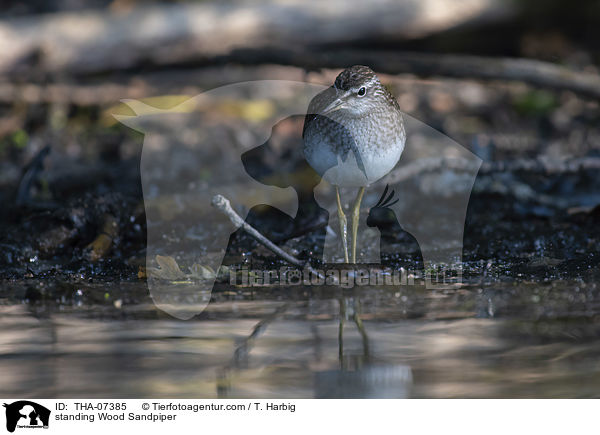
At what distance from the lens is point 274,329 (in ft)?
12.8

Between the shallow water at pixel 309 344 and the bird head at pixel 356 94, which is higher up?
the bird head at pixel 356 94

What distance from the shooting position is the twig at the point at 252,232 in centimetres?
420

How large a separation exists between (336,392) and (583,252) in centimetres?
264

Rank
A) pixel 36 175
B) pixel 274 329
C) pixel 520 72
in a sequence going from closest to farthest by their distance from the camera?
pixel 274 329 → pixel 36 175 → pixel 520 72

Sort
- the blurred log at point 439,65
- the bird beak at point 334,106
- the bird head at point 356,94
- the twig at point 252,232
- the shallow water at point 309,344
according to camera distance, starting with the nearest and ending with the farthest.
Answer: the shallow water at point 309,344
the twig at point 252,232
the bird beak at point 334,106
the bird head at point 356,94
the blurred log at point 439,65

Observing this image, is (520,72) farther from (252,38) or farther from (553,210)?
(252,38)

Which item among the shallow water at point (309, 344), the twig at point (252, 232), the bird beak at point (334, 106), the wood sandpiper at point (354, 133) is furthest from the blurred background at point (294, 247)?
the bird beak at point (334, 106)

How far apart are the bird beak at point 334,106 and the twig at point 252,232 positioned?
0.81 meters
